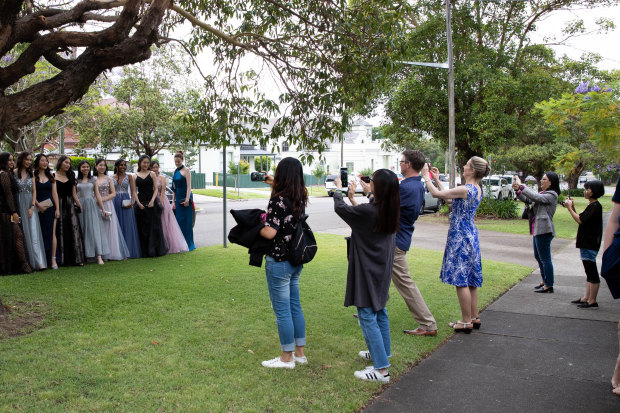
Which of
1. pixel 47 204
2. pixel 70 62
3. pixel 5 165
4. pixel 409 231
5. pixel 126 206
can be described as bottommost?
pixel 409 231

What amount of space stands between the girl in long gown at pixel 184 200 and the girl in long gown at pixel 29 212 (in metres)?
2.93

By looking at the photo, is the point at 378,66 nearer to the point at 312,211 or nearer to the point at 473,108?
the point at 473,108

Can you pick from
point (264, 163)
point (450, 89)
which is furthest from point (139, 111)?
point (264, 163)

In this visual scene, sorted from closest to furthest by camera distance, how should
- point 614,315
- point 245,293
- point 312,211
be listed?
1. point 614,315
2. point 245,293
3. point 312,211

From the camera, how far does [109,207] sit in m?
9.41

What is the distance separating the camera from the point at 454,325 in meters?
5.92

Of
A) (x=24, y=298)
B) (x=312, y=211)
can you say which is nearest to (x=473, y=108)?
(x=312, y=211)

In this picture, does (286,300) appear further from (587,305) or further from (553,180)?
(553,180)

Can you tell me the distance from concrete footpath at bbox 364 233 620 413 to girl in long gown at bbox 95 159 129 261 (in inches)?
245

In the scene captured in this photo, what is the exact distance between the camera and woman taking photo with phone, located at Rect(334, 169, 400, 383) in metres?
4.30

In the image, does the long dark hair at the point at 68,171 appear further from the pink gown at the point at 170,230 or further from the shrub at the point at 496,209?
the shrub at the point at 496,209

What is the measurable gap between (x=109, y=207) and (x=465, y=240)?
260 inches

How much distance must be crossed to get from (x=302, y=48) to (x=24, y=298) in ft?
17.7

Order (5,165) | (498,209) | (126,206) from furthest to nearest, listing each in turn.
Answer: (498,209), (126,206), (5,165)
